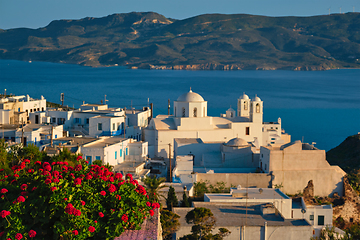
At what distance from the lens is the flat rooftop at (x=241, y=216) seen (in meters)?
14.4

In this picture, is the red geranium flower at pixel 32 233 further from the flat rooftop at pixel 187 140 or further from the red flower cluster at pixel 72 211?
the flat rooftop at pixel 187 140

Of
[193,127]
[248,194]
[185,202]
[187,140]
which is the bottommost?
[185,202]

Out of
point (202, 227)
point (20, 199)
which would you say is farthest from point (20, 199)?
point (202, 227)

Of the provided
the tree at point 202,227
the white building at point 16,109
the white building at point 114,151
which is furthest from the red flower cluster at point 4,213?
the white building at point 16,109

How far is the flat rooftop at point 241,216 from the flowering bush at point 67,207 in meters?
6.05

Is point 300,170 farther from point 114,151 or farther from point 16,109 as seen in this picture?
point 16,109

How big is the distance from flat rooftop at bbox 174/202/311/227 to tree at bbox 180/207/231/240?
49cm

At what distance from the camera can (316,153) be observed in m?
23.2

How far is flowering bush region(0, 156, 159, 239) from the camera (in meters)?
7.36

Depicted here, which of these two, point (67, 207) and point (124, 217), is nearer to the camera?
point (67, 207)

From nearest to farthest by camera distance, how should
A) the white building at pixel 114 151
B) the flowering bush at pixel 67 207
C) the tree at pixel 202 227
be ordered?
the flowering bush at pixel 67 207
the tree at pixel 202 227
the white building at pixel 114 151

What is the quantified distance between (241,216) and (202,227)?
273cm

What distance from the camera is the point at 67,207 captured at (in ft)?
23.9

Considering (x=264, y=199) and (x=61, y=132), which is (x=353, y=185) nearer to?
Result: (x=264, y=199)
